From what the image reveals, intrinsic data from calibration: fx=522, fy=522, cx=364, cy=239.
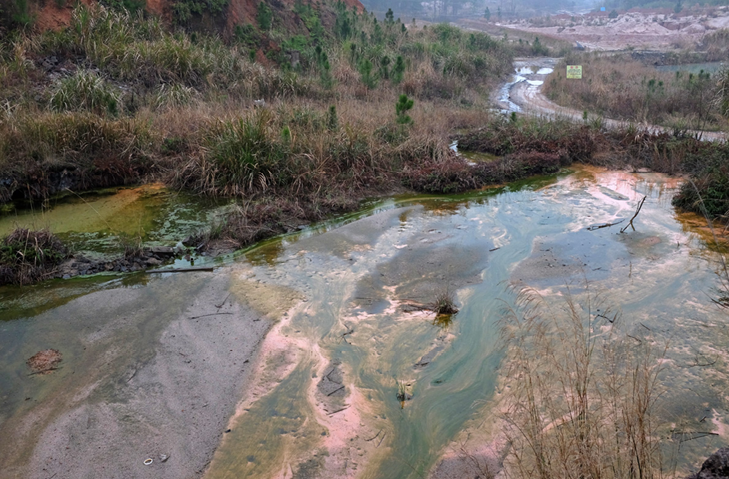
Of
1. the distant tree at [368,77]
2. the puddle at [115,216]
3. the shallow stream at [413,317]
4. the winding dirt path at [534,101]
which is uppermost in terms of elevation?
the distant tree at [368,77]

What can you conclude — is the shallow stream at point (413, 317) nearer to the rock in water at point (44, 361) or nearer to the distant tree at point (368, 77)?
the rock in water at point (44, 361)

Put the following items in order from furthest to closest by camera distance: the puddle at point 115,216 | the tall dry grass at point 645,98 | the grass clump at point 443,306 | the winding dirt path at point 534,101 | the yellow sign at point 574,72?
the yellow sign at point 574,72 < the tall dry grass at point 645,98 < the winding dirt path at point 534,101 < the puddle at point 115,216 < the grass clump at point 443,306

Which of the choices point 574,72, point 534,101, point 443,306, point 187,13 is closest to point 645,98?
point 574,72

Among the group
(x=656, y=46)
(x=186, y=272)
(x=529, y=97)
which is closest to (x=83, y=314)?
(x=186, y=272)

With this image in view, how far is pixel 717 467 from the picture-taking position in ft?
7.63

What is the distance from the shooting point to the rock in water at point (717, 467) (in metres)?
2.29

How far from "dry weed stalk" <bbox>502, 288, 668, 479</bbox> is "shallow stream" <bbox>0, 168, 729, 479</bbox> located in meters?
0.17

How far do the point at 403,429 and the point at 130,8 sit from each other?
47.5 feet

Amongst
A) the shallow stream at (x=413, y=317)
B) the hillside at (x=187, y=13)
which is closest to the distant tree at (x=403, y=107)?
the shallow stream at (x=413, y=317)

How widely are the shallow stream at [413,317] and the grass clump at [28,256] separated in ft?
0.54

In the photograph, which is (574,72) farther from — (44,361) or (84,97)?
(44,361)

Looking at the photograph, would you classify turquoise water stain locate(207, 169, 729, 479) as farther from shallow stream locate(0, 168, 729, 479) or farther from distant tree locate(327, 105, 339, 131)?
distant tree locate(327, 105, 339, 131)

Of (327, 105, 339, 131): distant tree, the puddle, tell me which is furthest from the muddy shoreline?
(327, 105, 339, 131): distant tree

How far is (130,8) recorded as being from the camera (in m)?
14.0
